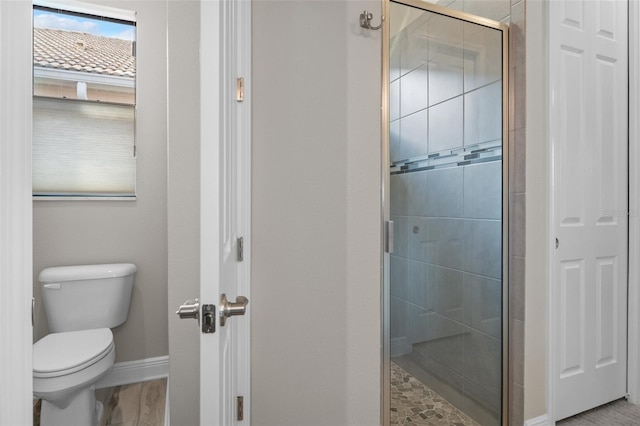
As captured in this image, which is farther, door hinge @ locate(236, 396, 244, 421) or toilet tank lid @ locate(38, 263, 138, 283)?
toilet tank lid @ locate(38, 263, 138, 283)

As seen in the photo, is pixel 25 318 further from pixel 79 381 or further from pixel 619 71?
pixel 619 71

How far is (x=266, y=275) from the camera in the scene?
1.24 metres

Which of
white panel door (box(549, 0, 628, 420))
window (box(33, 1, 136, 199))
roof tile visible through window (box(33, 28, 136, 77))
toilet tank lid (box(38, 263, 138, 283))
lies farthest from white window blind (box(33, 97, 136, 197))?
white panel door (box(549, 0, 628, 420))

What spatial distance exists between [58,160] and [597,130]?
3.09m

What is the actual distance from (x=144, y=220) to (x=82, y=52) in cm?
108

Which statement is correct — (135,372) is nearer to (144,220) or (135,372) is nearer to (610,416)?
(144,220)

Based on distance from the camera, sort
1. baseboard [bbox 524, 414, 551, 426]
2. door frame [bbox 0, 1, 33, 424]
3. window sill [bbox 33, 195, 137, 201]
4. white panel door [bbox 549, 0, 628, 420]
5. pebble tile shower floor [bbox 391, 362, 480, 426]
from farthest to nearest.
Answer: window sill [bbox 33, 195, 137, 201], white panel door [bbox 549, 0, 628, 420], baseboard [bbox 524, 414, 551, 426], pebble tile shower floor [bbox 391, 362, 480, 426], door frame [bbox 0, 1, 33, 424]

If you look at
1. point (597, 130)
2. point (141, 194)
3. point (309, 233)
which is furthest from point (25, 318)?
point (597, 130)

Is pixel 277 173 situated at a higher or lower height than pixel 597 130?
lower

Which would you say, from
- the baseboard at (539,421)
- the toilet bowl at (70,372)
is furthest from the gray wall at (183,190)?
the baseboard at (539,421)

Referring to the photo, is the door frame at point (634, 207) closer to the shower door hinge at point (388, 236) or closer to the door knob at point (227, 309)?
the shower door hinge at point (388, 236)

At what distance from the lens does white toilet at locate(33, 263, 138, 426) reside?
4.75 feet

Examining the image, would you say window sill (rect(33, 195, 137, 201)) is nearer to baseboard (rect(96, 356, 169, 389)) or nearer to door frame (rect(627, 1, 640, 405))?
baseboard (rect(96, 356, 169, 389))

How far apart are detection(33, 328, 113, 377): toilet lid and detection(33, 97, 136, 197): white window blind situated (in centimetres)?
81
